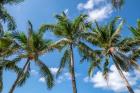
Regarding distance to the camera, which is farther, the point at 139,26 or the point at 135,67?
the point at 139,26

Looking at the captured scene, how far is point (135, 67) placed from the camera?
→ 118ft

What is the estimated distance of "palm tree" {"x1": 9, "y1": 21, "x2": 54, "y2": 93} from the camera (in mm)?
33125

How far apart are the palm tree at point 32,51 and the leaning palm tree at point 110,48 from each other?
4941 mm

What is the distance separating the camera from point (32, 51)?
33.8m

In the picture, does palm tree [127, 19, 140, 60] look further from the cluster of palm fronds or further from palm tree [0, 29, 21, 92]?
palm tree [0, 29, 21, 92]

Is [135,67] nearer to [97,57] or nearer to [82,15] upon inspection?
[97,57]

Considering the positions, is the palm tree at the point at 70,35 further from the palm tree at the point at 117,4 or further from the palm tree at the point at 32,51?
the palm tree at the point at 117,4

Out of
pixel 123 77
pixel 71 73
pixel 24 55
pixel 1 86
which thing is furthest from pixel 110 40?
pixel 1 86

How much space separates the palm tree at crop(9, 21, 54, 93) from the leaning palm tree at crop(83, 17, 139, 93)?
4941 mm

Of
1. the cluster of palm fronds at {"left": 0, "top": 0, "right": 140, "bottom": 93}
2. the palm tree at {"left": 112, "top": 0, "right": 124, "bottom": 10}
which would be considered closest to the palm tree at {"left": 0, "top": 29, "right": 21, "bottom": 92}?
the cluster of palm fronds at {"left": 0, "top": 0, "right": 140, "bottom": 93}

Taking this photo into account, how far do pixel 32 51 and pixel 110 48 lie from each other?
9.25 m

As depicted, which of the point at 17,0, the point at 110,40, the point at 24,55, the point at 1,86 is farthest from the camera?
the point at 110,40

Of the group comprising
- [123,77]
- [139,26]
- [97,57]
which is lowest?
[123,77]

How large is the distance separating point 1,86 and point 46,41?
262 inches
